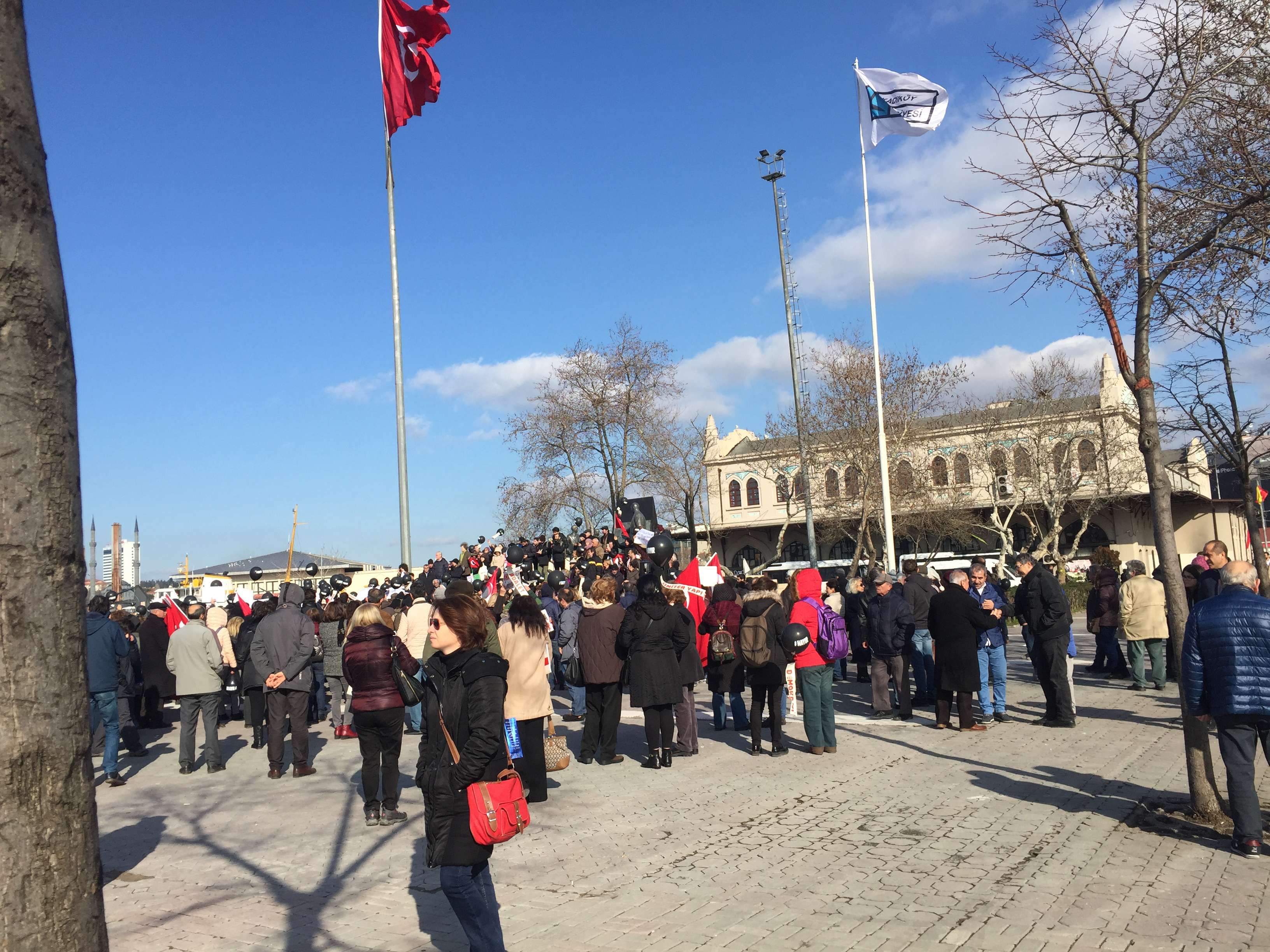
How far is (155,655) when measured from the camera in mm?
14641

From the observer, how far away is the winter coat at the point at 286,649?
10.9 metres

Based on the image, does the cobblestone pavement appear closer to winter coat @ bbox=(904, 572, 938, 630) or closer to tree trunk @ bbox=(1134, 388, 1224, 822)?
tree trunk @ bbox=(1134, 388, 1224, 822)

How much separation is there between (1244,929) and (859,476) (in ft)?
107

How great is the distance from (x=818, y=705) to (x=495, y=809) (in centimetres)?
703

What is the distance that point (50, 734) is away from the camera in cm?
208

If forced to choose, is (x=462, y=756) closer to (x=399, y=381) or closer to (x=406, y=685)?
(x=406, y=685)

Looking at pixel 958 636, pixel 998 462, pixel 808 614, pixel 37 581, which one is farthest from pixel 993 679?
pixel 998 462

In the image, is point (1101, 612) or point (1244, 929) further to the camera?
point (1101, 612)

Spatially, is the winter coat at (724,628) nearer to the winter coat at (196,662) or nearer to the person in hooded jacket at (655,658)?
the person in hooded jacket at (655,658)

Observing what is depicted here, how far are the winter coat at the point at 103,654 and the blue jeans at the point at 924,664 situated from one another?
9926mm

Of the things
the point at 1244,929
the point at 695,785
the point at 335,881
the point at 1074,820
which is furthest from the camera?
the point at 695,785

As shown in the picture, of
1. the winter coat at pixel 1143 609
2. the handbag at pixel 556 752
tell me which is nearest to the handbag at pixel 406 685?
the handbag at pixel 556 752

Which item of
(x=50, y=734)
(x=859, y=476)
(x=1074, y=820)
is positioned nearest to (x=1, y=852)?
(x=50, y=734)

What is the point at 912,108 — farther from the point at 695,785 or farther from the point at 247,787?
the point at 247,787
